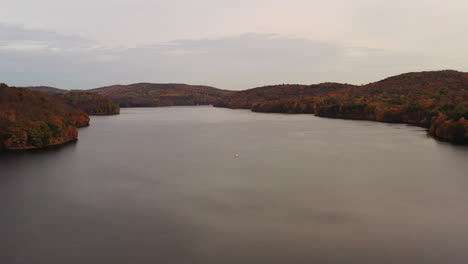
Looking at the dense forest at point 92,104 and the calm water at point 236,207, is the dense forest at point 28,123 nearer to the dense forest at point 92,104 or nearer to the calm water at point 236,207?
the calm water at point 236,207

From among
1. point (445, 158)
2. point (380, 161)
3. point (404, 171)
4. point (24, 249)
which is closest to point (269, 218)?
point (24, 249)

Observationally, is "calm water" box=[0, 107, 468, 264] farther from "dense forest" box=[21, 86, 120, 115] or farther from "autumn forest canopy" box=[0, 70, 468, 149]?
"dense forest" box=[21, 86, 120, 115]

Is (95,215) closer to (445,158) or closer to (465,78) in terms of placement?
(445,158)

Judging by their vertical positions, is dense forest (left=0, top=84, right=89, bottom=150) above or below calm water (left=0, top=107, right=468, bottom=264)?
above

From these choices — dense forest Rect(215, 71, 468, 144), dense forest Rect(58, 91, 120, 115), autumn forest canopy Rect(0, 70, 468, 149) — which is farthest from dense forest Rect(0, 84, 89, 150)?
dense forest Rect(58, 91, 120, 115)

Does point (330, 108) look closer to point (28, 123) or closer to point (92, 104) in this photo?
point (28, 123)

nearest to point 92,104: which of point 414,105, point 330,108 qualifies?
point 330,108

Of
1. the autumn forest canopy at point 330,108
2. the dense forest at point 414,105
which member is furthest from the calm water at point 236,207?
the dense forest at point 414,105
